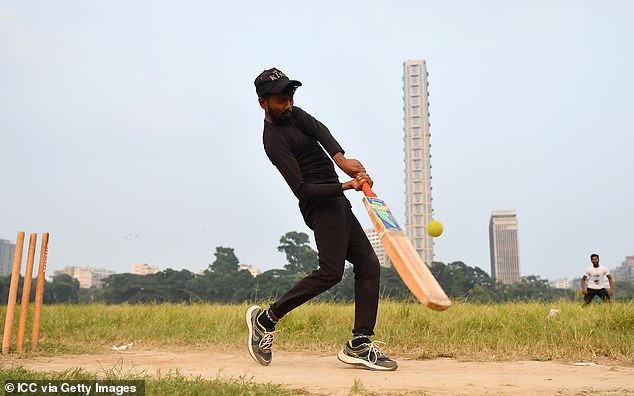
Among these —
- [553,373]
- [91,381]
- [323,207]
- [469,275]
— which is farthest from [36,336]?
[469,275]

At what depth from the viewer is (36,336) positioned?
5141mm

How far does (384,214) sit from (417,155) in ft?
243

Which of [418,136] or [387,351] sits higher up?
[418,136]

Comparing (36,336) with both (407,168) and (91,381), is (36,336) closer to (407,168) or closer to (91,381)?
(91,381)

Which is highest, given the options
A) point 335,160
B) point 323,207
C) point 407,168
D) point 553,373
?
point 407,168

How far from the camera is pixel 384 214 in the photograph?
3955mm

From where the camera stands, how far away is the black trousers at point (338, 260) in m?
4.08

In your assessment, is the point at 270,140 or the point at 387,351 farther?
the point at 387,351

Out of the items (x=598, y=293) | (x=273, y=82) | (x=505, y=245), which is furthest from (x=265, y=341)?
(x=505, y=245)

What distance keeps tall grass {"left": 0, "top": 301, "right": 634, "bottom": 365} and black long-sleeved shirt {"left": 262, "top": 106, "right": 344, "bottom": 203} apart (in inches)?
68.1

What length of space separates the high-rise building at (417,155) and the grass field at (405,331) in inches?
2542

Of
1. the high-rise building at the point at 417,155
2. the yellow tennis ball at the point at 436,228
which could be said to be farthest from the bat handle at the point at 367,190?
the high-rise building at the point at 417,155

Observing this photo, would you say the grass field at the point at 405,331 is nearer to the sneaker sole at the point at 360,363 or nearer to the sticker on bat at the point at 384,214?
the sneaker sole at the point at 360,363

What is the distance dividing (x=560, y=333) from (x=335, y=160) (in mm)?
2861
